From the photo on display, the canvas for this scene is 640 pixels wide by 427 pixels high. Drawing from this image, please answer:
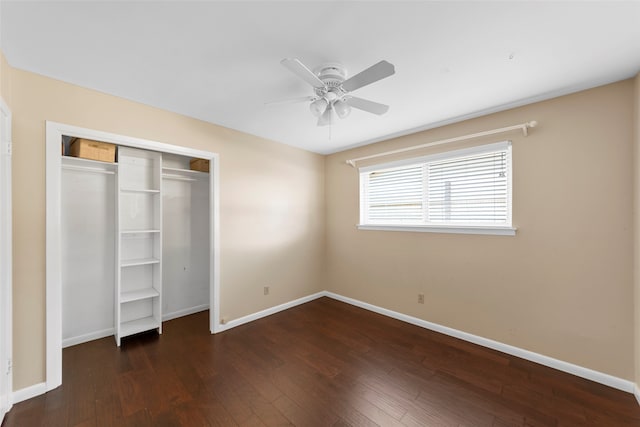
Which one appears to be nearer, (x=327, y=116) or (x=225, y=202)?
(x=327, y=116)

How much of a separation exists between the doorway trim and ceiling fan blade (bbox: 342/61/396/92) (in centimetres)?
232

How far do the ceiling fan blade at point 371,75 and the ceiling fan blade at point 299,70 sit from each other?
0.19 meters

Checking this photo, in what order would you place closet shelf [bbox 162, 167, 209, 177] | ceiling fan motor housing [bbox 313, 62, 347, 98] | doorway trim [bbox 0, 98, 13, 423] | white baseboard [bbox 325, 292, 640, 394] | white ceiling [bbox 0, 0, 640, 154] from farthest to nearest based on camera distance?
closet shelf [bbox 162, 167, 209, 177] → white baseboard [bbox 325, 292, 640, 394] → ceiling fan motor housing [bbox 313, 62, 347, 98] → doorway trim [bbox 0, 98, 13, 423] → white ceiling [bbox 0, 0, 640, 154]

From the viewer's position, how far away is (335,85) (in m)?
1.84

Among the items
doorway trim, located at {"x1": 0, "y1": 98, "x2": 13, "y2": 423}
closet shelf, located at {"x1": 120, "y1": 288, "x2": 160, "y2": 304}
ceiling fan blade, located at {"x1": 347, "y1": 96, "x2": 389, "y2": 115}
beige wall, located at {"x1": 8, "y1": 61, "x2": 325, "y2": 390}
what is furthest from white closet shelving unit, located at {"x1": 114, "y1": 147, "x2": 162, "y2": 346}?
ceiling fan blade, located at {"x1": 347, "y1": 96, "x2": 389, "y2": 115}

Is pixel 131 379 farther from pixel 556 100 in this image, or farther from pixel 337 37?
pixel 556 100

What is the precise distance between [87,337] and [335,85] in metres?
3.63

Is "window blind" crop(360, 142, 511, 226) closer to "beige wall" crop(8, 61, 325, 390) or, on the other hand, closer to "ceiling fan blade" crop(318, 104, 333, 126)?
"beige wall" crop(8, 61, 325, 390)

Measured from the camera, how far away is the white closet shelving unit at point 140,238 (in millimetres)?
2871

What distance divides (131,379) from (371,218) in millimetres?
3233

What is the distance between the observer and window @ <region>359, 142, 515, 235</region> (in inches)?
105

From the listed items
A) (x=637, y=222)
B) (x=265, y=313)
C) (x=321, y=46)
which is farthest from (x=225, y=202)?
(x=637, y=222)

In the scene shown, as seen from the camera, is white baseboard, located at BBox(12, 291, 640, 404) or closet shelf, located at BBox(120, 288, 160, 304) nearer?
white baseboard, located at BBox(12, 291, 640, 404)

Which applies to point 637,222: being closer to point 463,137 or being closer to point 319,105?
point 463,137
